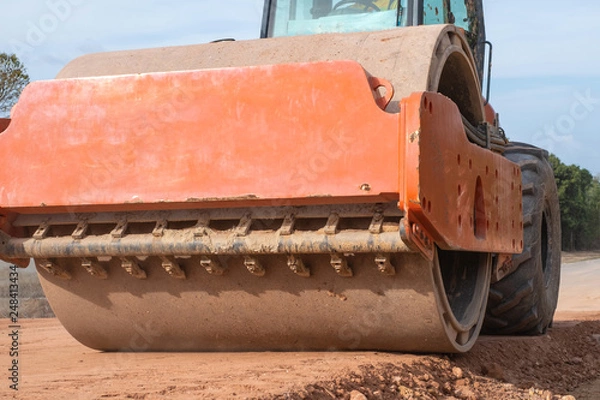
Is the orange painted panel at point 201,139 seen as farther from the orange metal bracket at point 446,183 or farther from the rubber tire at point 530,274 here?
the rubber tire at point 530,274

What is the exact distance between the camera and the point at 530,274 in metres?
6.54

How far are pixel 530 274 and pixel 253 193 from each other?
299 cm

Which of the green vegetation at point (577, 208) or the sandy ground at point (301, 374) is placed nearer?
the sandy ground at point (301, 374)

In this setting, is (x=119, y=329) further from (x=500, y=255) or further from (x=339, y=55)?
(x=500, y=255)

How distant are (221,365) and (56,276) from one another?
1176mm

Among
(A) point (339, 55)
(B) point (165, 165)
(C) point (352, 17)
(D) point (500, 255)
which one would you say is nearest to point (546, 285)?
(D) point (500, 255)

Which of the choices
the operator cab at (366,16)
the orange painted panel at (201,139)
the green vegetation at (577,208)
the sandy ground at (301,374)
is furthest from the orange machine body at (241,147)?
the green vegetation at (577,208)

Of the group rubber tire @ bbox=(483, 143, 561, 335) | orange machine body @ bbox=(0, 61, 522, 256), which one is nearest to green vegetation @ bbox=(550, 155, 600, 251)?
rubber tire @ bbox=(483, 143, 561, 335)

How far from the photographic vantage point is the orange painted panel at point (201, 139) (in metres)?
4.18

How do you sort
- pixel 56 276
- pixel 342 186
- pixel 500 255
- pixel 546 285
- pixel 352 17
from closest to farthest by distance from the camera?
1. pixel 342 186
2. pixel 56 276
3. pixel 500 255
4. pixel 352 17
5. pixel 546 285

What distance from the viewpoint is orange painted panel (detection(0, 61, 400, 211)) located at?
418 centimetres

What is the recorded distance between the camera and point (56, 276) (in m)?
4.95

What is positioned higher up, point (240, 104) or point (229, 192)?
point (240, 104)

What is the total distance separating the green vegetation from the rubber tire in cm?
3309
